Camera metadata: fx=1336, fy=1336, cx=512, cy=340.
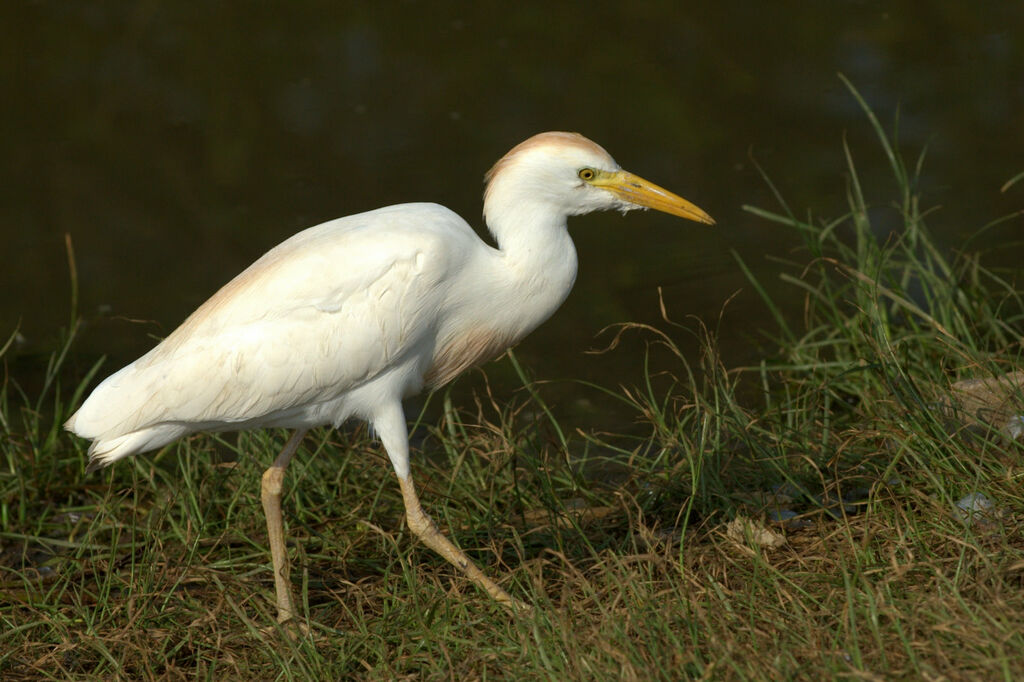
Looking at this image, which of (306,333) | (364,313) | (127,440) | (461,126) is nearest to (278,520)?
(127,440)

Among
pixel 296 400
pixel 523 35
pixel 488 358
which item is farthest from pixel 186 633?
pixel 523 35

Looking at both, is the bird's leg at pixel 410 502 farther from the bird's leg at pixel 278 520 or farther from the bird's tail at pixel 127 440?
the bird's tail at pixel 127 440

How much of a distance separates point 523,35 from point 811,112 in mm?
2350

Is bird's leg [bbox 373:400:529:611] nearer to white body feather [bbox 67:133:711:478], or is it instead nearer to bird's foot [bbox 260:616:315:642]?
white body feather [bbox 67:133:711:478]

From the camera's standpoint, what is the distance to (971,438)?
14.3 feet

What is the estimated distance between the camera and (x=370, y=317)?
4.03 metres

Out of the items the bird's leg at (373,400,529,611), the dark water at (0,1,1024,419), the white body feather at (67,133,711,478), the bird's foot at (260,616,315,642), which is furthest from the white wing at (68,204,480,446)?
the dark water at (0,1,1024,419)

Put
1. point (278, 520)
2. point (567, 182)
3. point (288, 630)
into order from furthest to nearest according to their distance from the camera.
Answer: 1. point (278, 520)
2. point (567, 182)
3. point (288, 630)

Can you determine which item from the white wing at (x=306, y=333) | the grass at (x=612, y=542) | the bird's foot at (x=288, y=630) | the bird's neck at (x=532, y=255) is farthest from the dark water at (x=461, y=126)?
the bird's foot at (x=288, y=630)

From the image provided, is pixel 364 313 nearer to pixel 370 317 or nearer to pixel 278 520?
pixel 370 317

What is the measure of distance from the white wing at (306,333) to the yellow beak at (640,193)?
1.68 ft

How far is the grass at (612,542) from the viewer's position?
3.27 m

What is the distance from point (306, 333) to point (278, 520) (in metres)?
0.71

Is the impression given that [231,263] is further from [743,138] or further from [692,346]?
[743,138]
